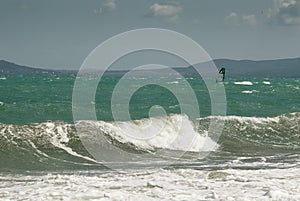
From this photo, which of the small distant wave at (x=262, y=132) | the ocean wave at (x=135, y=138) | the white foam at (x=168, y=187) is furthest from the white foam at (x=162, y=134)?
the white foam at (x=168, y=187)

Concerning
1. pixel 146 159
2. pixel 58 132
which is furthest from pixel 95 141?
pixel 146 159

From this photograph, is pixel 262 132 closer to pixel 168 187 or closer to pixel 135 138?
pixel 135 138

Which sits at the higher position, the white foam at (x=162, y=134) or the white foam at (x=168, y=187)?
the white foam at (x=162, y=134)

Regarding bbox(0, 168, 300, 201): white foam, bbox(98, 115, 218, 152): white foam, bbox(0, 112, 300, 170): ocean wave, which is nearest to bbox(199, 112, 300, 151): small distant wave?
bbox(0, 112, 300, 170): ocean wave

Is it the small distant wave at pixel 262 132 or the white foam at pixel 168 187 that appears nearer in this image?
the white foam at pixel 168 187

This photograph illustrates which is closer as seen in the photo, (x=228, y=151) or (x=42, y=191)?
(x=42, y=191)

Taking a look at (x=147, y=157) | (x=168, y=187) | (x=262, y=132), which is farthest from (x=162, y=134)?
(x=168, y=187)

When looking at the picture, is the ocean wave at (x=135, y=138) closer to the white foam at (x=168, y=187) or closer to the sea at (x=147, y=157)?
the sea at (x=147, y=157)

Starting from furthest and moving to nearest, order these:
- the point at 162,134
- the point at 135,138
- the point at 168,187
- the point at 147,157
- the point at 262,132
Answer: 1. the point at 262,132
2. the point at 162,134
3. the point at 135,138
4. the point at 147,157
5. the point at 168,187

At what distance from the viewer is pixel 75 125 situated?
99.1ft

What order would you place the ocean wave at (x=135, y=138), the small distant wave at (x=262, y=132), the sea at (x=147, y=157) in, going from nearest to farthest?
the sea at (x=147, y=157) → the ocean wave at (x=135, y=138) → the small distant wave at (x=262, y=132)

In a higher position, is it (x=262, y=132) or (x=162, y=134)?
(x=162, y=134)

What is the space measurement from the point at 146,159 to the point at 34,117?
1877 centimetres

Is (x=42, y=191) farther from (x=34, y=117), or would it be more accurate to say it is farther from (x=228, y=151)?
(x=34, y=117)
